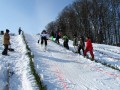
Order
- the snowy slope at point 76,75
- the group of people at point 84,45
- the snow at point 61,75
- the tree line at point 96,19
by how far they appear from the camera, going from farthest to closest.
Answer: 1. the tree line at point 96,19
2. the group of people at point 84,45
3. the snowy slope at point 76,75
4. the snow at point 61,75

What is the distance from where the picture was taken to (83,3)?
6812 centimetres

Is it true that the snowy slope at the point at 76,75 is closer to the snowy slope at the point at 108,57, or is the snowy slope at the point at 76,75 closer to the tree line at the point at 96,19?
the snowy slope at the point at 108,57

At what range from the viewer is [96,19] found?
65375 millimetres

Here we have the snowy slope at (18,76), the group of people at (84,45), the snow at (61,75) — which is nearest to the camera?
the snowy slope at (18,76)

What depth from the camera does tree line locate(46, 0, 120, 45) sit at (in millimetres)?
61062

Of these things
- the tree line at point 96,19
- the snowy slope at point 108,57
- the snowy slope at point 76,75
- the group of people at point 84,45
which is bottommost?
the snowy slope at point 76,75

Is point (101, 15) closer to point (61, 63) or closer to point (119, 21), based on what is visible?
point (119, 21)

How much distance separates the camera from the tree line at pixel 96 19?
61062 mm

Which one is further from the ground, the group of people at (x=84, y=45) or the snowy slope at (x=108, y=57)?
the group of people at (x=84, y=45)

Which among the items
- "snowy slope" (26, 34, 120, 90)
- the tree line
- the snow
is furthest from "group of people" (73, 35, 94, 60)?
the tree line

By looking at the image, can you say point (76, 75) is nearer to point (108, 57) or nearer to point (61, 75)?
point (61, 75)

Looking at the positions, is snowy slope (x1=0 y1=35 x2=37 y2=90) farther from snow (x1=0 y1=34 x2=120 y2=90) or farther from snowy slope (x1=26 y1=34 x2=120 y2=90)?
snowy slope (x1=26 y1=34 x2=120 y2=90)

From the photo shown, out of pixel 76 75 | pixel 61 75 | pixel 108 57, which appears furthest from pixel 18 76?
pixel 108 57

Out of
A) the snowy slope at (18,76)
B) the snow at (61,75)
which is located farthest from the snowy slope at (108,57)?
the snowy slope at (18,76)
